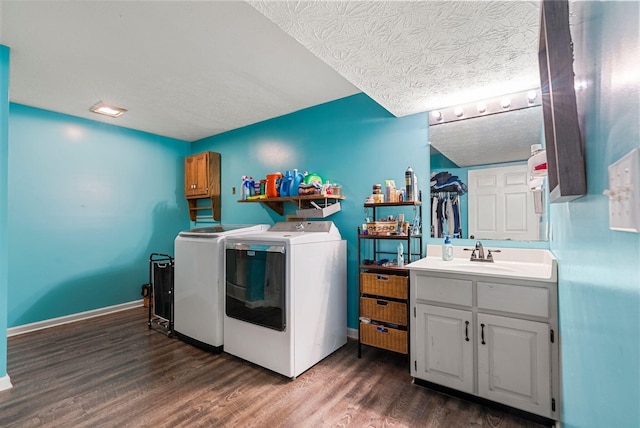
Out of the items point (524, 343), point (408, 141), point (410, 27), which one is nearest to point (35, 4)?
point (410, 27)

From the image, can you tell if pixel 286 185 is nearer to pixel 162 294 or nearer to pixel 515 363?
pixel 162 294

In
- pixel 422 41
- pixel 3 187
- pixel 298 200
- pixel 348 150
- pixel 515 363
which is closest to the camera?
pixel 422 41

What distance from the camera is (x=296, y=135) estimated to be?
11.6 ft

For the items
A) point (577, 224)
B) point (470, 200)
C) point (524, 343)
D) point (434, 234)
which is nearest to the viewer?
point (577, 224)

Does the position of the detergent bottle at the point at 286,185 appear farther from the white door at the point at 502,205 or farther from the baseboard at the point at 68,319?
the baseboard at the point at 68,319

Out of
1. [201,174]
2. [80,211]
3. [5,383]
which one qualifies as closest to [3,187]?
[5,383]

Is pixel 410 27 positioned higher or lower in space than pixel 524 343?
higher

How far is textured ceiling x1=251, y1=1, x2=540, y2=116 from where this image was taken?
1.39m

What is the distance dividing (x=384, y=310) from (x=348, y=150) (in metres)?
1.64

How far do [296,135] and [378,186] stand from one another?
4.39 ft

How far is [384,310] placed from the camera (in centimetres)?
246

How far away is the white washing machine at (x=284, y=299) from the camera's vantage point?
228cm

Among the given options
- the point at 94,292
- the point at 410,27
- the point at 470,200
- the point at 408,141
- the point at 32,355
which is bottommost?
the point at 32,355

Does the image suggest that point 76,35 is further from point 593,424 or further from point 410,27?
point 593,424
